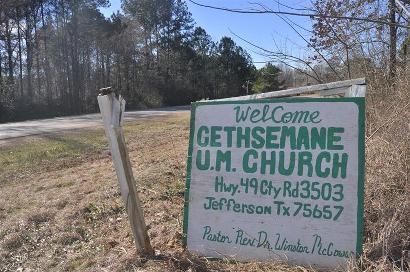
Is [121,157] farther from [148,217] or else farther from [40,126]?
[40,126]

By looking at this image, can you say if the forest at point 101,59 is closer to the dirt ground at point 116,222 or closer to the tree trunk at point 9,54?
the tree trunk at point 9,54

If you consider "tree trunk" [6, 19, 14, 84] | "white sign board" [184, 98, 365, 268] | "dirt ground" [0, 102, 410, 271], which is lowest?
"dirt ground" [0, 102, 410, 271]

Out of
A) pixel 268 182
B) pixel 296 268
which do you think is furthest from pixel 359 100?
pixel 296 268

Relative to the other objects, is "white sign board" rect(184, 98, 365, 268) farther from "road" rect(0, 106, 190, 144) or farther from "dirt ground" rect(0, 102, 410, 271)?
"road" rect(0, 106, 190, 144)

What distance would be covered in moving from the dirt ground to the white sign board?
16cm

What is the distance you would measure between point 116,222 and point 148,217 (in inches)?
13.4

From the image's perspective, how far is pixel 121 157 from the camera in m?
3.75

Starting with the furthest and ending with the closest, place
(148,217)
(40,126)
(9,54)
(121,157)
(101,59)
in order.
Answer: (101,59) < (9,54) < (40,126) < (148,217) < (121,157)

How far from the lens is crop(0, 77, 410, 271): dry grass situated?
3.60 m

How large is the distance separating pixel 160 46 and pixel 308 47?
5938 cm

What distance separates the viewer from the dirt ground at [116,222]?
11.7ft

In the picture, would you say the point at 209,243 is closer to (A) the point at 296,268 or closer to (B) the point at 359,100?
(A) the point at 296,268

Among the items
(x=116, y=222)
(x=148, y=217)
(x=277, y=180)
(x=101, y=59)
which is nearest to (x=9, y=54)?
(x=101, y=59)

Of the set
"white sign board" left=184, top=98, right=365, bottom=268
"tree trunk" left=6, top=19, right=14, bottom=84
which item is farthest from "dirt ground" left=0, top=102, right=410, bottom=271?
"tree trunk" left=6, top=19, right=14, bottom=84
